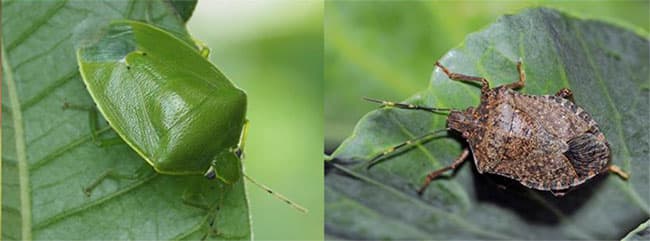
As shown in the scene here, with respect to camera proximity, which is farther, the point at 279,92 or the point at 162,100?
the point at 279,92

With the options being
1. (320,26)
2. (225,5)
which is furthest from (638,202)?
(225,5)

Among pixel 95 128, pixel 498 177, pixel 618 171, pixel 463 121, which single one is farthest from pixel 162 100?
pixel 618 171

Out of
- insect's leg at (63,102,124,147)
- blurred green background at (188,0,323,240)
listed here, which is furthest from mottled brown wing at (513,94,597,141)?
insect's leg at (63,102,124,147)

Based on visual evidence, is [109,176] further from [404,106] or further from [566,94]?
[566,94]

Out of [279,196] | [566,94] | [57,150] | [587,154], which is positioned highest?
[566,94]

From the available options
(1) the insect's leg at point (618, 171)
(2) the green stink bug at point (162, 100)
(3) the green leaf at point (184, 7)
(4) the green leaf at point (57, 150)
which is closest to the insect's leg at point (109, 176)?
(4) the green leaf at point (57, 150)

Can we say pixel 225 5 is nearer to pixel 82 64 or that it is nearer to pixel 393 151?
pixel 82 64
